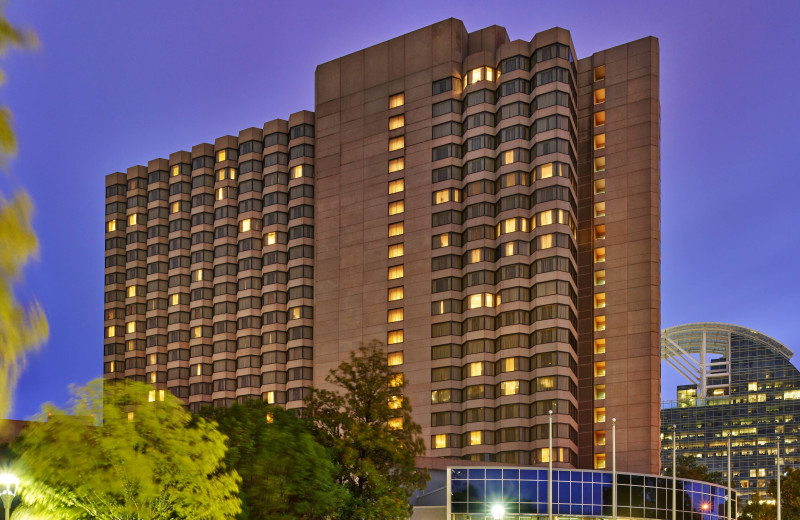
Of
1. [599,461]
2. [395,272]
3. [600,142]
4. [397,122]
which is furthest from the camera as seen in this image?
[397,122]

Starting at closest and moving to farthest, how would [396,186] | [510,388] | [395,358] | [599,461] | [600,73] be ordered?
1. [510,388]
2. [599,461]
3. [395,358]
4. [600,73]
5. [396,186]

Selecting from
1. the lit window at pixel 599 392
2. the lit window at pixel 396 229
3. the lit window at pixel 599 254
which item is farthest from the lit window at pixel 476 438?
the lit window at pixel 396 229

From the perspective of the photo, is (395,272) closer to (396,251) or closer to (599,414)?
(396,251)

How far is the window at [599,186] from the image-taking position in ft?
484

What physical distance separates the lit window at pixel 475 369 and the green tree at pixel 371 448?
66.0 metres

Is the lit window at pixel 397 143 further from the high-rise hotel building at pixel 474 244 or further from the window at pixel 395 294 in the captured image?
the window at pixel 395 294

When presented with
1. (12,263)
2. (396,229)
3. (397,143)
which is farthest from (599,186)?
(12,263)

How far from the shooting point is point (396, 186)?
153875 mm

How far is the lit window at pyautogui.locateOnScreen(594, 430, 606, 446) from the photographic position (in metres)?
140

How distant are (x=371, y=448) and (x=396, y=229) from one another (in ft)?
279

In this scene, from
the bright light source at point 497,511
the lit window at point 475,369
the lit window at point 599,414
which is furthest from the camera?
the lit window at point 475,369

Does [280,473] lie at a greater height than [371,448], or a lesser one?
lesser

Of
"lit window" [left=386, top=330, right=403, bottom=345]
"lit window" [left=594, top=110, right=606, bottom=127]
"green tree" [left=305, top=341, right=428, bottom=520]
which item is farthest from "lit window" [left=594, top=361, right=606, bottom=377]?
"green tree" [left=305, top=341, right=428, bottom=520]

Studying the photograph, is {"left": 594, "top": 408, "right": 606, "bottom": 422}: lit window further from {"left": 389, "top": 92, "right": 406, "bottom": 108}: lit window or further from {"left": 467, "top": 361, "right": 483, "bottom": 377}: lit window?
{"left": 389, "top": 92, "right": 406, "bottom": 108}: lit window
